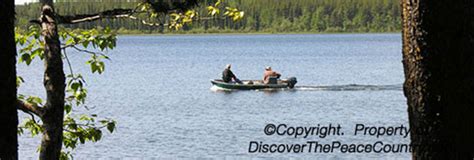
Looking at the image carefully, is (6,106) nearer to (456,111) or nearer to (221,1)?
(456,111)

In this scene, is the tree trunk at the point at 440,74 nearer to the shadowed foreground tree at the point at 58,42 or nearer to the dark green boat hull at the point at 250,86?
the shadowed foreground tree at the point at 58,42

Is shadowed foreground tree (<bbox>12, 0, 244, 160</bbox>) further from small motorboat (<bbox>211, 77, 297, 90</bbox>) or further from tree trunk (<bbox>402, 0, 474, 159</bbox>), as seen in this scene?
small motorboat (<bbox>211, 77, 297, 90</bbox>)

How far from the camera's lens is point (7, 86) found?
398 centimetres

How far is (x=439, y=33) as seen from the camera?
4.29 m

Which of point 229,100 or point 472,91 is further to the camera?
point 229,100

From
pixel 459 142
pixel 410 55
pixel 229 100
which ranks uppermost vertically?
pixel 410 55

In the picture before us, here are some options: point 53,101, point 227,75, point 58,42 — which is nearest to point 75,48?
point 58,42

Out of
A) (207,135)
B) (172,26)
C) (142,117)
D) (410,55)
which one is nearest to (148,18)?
(172,26)

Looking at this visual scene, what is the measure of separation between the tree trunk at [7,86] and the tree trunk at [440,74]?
5.19 ft

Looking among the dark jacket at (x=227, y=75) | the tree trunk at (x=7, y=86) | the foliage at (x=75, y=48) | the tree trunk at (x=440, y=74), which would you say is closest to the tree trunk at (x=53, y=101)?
the foliage at (x=75, y=48)

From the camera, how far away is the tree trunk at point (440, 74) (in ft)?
14.0

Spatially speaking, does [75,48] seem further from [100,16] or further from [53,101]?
[53,101]

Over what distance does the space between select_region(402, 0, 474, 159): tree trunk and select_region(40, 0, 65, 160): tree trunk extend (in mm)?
2451

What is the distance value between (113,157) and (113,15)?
18883 mm
